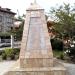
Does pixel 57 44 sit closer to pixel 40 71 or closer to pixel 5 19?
pixel 40 71

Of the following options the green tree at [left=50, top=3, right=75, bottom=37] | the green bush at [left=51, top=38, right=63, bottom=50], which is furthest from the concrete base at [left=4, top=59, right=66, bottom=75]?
the green bush at [left=51, top=38, right=63, bottom=50]

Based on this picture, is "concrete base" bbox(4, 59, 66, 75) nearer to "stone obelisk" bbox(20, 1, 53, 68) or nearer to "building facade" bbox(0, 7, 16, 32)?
Answer: "stone obelisk" bbox(20, 1, 53, 68)

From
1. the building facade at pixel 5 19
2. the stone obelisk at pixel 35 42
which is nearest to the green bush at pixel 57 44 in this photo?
the stone obelisk at pixel 35 42

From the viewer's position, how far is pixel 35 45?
11.2m

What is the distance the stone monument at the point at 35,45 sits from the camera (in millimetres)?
11078

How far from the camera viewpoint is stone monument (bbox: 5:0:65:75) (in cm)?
1108

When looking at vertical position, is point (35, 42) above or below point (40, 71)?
above

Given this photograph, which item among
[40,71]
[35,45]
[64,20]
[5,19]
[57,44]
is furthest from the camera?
[5,19]

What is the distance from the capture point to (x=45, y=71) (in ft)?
35.1

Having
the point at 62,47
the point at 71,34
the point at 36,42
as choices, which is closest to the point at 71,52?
the point at 71,34

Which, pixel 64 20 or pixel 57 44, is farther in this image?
pixel 57 44

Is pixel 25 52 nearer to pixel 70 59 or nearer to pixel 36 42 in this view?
pixel 36 42

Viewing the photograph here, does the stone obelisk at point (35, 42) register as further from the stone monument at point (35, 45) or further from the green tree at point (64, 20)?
the green tree at point (64, 20)

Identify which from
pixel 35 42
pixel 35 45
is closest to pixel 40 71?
pixel 35 45
